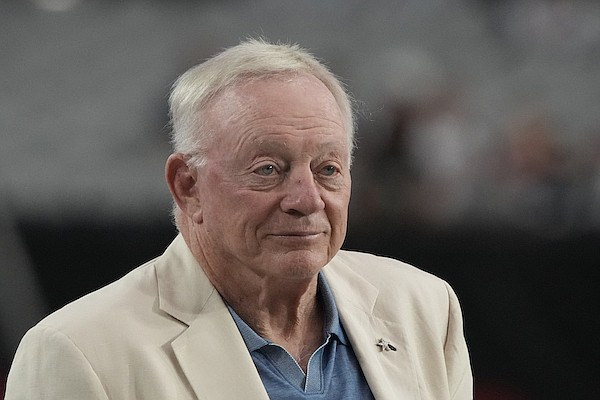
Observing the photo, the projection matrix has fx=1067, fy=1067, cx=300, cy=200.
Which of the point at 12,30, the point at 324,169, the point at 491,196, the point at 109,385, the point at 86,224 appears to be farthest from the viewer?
the point at 12,30

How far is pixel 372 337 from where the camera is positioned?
6.70 feet

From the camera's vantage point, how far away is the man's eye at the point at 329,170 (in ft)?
6.08

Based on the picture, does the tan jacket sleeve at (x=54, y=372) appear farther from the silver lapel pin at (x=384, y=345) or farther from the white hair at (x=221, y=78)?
the silver lapel pin at (x=384, y=345)

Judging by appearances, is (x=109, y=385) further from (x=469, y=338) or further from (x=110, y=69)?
(x=110, y=69)

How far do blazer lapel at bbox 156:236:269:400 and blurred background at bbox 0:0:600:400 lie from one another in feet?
5.88

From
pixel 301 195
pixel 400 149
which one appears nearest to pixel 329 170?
pixel 301 195

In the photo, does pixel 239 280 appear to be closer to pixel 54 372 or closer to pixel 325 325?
pixel 325 325

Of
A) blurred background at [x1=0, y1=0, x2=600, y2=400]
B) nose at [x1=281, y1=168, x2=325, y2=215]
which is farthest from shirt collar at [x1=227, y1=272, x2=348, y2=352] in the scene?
blurred background at [x1=0, y1=0, x2=600, y2=400]

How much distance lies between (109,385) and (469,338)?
2229 millimetres

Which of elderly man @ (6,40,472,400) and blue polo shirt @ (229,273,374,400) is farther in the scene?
blue polo shirt @ (229,273,374,400)

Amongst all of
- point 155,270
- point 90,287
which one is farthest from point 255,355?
point 90,287

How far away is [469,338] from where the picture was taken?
3.76 m

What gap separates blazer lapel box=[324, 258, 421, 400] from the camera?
1.96 metres

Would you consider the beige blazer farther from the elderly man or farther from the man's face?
the man's face
